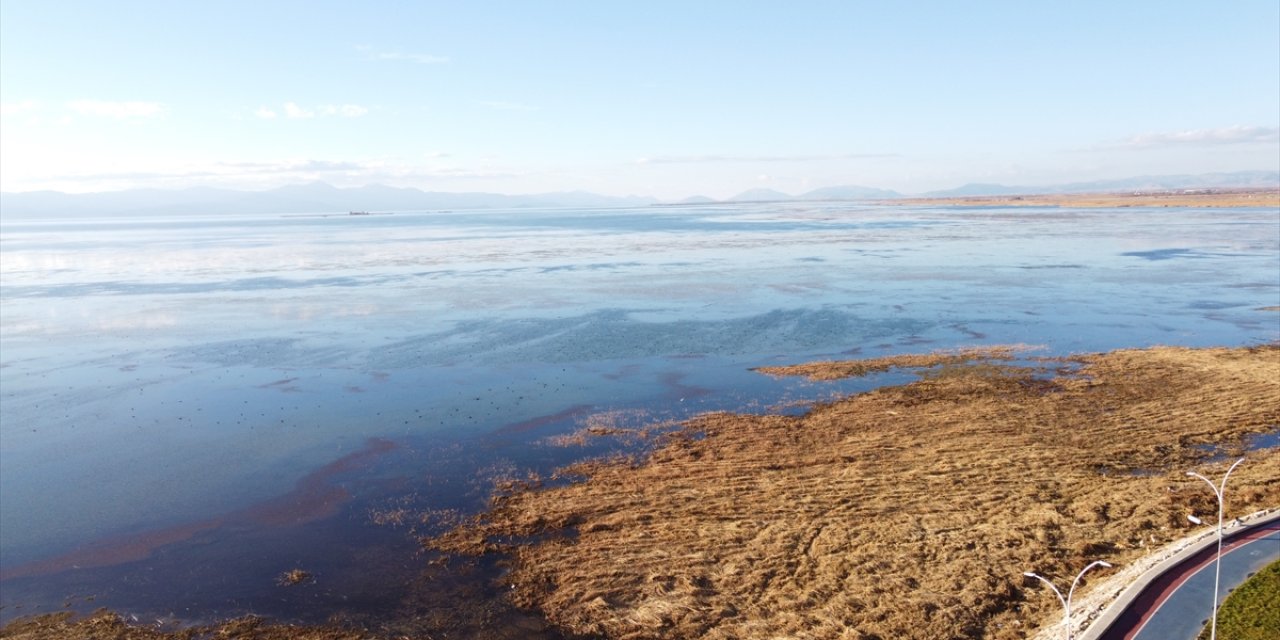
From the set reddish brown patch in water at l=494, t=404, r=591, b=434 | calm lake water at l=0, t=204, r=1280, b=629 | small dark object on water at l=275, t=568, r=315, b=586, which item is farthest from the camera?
reddish brown patch in water at l=494, t=404, r=591, b=434

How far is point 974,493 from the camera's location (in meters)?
23.0

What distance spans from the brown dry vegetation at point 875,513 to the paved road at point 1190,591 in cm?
154

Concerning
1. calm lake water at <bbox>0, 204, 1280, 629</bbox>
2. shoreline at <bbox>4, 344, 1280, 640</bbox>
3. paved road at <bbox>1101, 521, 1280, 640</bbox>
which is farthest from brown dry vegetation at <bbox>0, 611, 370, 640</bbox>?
paved road at <bbox>1101, 521, 1280, 640</bbox>

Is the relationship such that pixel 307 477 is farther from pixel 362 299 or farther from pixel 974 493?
pixel 362 299

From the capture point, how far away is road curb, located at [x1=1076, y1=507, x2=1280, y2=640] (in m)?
15.4

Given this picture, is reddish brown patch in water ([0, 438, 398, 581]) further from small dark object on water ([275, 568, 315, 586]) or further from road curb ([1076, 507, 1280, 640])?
road curb ([1076, 507, 1280, 640])

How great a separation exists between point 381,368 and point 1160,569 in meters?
36.3

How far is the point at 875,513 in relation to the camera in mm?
21719

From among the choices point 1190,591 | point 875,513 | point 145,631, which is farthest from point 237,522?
point 1190,591

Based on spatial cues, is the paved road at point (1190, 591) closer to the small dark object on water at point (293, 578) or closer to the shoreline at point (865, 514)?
the shoreline at point (865, 514)

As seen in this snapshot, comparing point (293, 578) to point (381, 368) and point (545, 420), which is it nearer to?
point (545, 420)

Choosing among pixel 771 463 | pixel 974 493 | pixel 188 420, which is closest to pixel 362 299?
pixel 188 420

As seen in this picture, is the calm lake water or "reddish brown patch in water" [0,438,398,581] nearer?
"reddish brown patch in water" [0,438,398,581]

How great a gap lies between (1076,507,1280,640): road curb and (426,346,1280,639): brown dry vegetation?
107 cm
